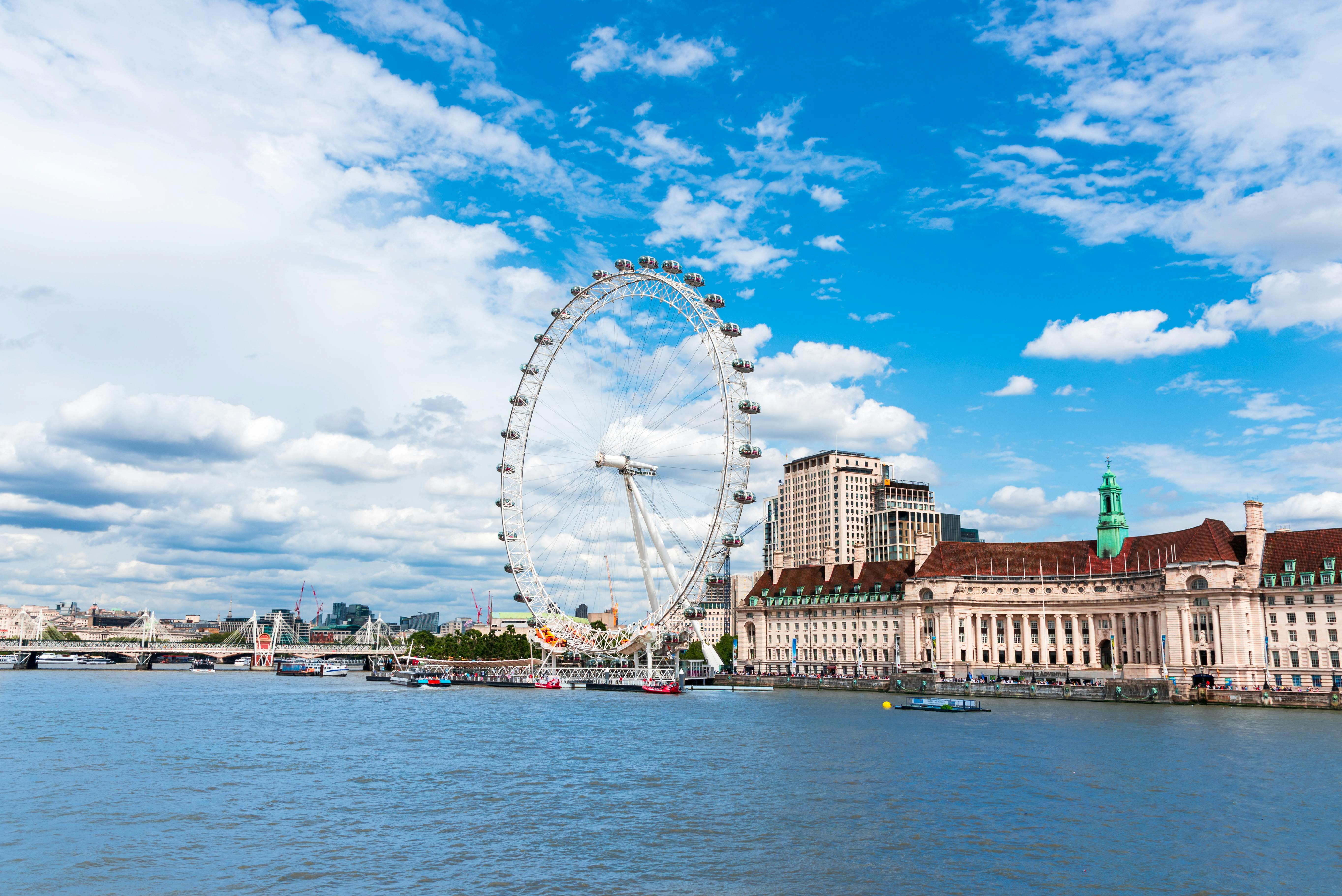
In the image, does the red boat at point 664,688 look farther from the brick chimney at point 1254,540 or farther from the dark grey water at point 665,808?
the brick chimney at point 1254,540

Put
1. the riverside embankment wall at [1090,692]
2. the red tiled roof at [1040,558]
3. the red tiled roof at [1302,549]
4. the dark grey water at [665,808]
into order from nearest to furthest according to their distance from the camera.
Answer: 1. the dark grey water at [665,808]
2. the riverside embankment wall at [1090,692]
3. the red tiled roof at [1302,549]
4. the red tiled roof at [1040,558]

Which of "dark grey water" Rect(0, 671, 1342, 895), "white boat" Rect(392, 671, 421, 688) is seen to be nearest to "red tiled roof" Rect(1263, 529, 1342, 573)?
"dark grey water" Rect(0, 671, 1342, 895)

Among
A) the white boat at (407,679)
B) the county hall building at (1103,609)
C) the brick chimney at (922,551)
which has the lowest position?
the white boat at (407,679)

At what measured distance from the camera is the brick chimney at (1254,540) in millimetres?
136000

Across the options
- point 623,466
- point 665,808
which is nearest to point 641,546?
point 623,466

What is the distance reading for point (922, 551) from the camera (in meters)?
186

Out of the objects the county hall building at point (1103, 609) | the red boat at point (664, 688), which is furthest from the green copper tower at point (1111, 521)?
the red boat at point (664, 688)

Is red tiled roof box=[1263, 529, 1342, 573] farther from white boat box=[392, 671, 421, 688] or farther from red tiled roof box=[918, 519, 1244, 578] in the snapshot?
white boat box=[392, 671, 421, 688]

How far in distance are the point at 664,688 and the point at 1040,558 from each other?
78182mm

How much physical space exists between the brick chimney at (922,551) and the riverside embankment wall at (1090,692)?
28.9m

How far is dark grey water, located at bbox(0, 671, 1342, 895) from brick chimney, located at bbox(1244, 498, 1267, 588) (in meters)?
54.6

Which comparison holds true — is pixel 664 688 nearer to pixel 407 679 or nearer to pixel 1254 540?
pixel 407 679

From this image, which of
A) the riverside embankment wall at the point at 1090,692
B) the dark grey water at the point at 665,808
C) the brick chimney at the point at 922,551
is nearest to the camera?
the dark grey water at the point at 665,808

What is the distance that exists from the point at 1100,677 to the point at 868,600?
165ft
